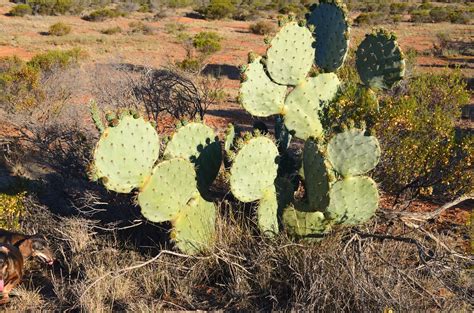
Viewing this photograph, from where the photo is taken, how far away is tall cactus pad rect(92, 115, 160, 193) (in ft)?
13.2

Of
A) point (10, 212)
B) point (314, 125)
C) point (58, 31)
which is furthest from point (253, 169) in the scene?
point (58, 31)

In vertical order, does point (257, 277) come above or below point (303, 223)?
below

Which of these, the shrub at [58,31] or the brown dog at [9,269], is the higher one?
the shrub at [58,31]

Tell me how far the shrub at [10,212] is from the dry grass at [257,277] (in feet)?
2.66

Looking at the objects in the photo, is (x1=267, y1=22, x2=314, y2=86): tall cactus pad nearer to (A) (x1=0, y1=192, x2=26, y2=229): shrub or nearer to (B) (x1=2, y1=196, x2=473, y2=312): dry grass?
(B) (x1=2, y1=196, x2=473, y2=312): dry grass

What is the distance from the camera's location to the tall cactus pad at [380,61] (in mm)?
5426

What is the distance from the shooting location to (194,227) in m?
4.68

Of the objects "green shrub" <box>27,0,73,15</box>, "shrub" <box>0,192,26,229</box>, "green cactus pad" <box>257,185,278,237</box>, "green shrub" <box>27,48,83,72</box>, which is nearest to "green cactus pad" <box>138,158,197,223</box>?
"green cactus pad" <box>257,185,278,237</box>

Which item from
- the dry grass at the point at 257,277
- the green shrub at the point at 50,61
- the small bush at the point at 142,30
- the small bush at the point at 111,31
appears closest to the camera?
the dry grass at the point at 257,277

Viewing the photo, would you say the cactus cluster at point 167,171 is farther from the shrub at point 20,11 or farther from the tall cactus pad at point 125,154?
the shrub at point 20,11

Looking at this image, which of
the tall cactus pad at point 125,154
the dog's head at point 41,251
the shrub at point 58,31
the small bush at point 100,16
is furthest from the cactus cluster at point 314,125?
the small bush at point 100,16

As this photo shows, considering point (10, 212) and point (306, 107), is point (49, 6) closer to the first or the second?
point (10, 212)

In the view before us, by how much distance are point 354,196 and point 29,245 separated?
3049 mm

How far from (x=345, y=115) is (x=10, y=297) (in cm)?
395
